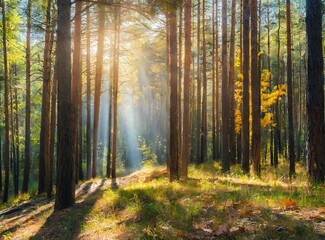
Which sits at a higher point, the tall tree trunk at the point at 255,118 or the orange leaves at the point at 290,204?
the tall tree trunk at the point at 255,118

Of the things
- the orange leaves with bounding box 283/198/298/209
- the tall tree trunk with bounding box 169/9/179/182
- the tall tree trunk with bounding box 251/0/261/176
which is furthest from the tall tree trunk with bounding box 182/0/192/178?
the orange leaves with bounding box 283/198/298/209

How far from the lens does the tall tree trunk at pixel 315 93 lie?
6562 millimetres

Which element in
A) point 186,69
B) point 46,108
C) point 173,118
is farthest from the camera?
point 46,108

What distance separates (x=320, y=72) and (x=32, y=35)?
16.8m

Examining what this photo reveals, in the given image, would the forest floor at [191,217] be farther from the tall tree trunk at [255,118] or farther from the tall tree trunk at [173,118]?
the tall tree trunk at [255,118]

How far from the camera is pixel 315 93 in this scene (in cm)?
658

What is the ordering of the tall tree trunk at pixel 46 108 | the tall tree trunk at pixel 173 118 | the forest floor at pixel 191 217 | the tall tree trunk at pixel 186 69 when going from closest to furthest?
the forest floor at pixel 191 217 < the tall tree trunk at pixel 173 118 < the tall tree trunk at pixel 186 69 < the tall tree trunk at pixel 46 108

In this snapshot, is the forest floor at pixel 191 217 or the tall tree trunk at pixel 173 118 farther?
the tall tree trunk at pixel 173 118

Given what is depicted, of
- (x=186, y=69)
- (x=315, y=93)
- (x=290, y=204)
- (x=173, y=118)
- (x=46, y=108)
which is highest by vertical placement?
(x=186, y=69)

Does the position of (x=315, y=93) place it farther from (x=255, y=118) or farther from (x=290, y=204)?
(x=255, y=118)

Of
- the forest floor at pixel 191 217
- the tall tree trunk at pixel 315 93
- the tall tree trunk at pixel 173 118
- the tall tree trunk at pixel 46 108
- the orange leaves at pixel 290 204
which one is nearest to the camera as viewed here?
the forest floor at pixel 191 217

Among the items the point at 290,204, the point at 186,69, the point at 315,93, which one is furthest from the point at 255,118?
the point at 290,204

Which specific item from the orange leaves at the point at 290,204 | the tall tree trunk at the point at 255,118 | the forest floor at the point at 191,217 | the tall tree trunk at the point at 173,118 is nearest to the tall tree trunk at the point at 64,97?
the forest floor at the point at 191,217

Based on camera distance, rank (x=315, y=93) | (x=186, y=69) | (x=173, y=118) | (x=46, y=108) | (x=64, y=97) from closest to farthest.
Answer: (x=315, y=93)
(x=64, y=97)
(x=173, y=118)
(x=186, y=69)
(x=46, y=108)
